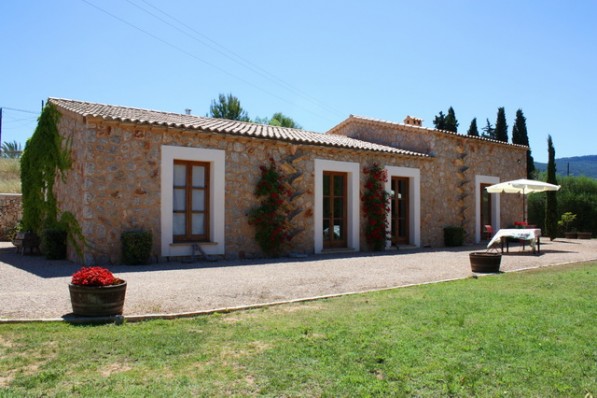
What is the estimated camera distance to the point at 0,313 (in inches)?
204

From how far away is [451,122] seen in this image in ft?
101

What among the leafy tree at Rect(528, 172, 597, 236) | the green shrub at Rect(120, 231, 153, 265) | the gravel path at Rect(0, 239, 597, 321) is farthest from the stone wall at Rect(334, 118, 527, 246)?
the green shrub at Rect(120, 231, 153, 265)

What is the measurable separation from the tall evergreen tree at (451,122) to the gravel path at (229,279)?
19.6 meters

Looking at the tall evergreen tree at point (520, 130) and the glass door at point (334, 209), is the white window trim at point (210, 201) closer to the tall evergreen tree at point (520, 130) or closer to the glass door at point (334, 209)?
the glass door at point (334, 209)

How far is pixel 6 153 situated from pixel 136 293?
34.6 meters

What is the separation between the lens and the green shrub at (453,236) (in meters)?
15.6

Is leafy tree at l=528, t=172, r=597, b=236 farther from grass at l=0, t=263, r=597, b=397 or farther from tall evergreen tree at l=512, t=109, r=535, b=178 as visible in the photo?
grass at l=0, t=263, r=597, b=397

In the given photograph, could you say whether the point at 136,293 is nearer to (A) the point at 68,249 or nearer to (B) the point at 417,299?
(B) the point at 417,299

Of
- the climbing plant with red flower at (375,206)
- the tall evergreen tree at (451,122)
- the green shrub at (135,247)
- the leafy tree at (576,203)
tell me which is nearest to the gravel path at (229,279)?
the green shrub at (135,247)

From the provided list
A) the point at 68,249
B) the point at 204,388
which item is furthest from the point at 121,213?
the point at 204,388

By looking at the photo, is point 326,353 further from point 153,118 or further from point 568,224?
point 568,224

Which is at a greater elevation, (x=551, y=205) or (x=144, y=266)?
(x=551, y=205)

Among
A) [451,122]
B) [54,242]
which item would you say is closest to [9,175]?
[54,242]

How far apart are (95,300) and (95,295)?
50 millimetres
